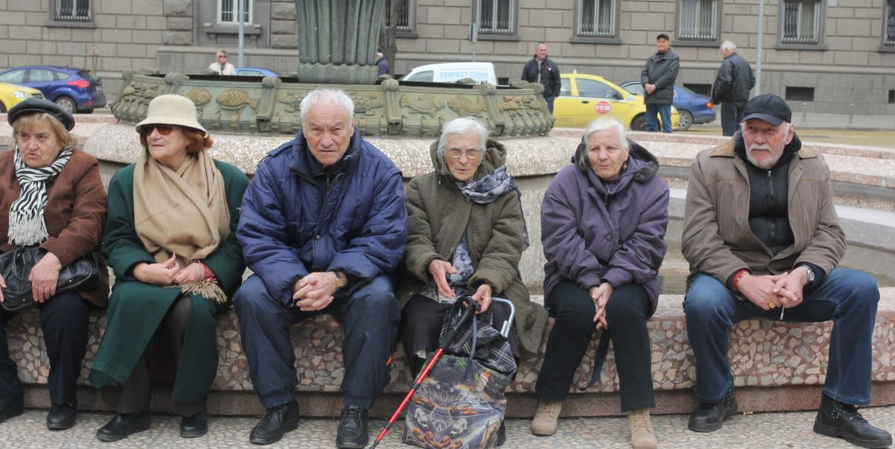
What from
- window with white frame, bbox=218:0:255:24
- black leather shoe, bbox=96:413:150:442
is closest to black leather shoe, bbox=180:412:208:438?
black leather shoe, bbox=96:413:150:442

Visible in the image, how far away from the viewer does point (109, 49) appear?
2897 cm

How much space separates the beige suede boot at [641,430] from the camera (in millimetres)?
4422

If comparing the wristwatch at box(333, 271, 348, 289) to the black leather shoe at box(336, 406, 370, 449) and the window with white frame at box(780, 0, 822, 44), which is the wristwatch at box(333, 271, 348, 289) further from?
the window with white frame at box(780, 0, 822, 44)

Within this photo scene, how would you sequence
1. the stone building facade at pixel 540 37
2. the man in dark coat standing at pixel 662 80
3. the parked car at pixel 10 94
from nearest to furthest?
the man in dark coat standing at pixel 662 80 < the parked car at pixel 10 94 < the stone building facade at pixel 540 37

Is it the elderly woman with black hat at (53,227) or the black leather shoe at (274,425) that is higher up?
the elderly woman with black hat at (53,227)

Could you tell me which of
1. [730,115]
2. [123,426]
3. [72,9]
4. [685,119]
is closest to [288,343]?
[123,426]

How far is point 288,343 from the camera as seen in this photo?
4480mm

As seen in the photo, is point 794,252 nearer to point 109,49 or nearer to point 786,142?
point 786,142

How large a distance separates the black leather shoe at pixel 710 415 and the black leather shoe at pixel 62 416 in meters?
2.51

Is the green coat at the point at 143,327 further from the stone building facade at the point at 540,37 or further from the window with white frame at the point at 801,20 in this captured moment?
the window with white frame at the point at 801,20

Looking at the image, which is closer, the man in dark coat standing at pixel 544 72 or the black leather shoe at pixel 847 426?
the black leather shoe at pixel 847 426

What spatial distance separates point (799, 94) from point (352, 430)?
28910 millimetres

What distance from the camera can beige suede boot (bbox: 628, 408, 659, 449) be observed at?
4.42m

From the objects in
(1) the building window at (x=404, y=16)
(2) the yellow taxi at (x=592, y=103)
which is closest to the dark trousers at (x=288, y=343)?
(2) the yellow taxi at (x=592, y=103)
